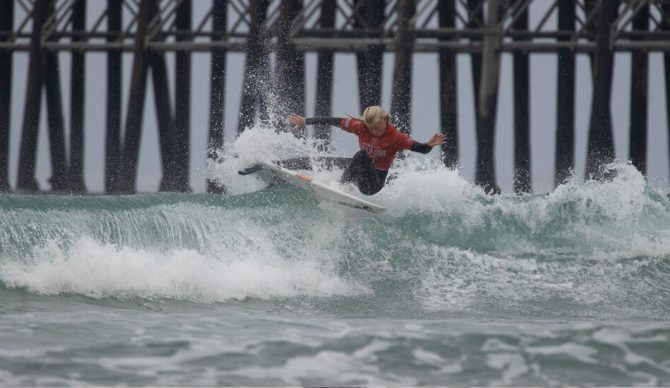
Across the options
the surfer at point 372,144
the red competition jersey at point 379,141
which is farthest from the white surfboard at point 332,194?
the red competition jersey at point 379,141

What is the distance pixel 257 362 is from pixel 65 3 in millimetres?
14363

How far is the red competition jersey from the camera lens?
10.7 m

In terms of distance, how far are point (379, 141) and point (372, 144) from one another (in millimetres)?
94

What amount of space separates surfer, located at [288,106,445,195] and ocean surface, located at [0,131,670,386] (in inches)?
20.9

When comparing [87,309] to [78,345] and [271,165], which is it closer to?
[78,345]

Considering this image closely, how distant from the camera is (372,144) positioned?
10.8m

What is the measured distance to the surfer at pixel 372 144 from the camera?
1052 centimetres

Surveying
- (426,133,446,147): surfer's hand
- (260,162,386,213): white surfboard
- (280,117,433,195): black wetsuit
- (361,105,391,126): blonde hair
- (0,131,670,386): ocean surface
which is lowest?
(0,131,670,386): ocean surface

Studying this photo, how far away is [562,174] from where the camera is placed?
17.4m

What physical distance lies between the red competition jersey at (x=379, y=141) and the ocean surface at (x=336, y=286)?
33.3 inches

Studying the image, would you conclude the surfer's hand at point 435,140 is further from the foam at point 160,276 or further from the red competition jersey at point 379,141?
the foam at point 160,276

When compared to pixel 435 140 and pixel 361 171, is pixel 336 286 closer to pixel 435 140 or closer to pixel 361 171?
pixel 361 171

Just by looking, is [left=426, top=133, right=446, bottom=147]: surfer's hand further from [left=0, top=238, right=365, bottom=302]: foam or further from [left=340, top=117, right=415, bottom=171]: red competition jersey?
[left=0, top=238, right=365, bottom=302]: foam

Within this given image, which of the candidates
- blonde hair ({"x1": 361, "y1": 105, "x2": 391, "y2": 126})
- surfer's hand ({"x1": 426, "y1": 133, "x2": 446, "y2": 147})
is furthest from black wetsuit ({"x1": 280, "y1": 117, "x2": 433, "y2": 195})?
surfer's hand ({"x1": 426, "y1": 133, "x2": 446, "y2": 147})
